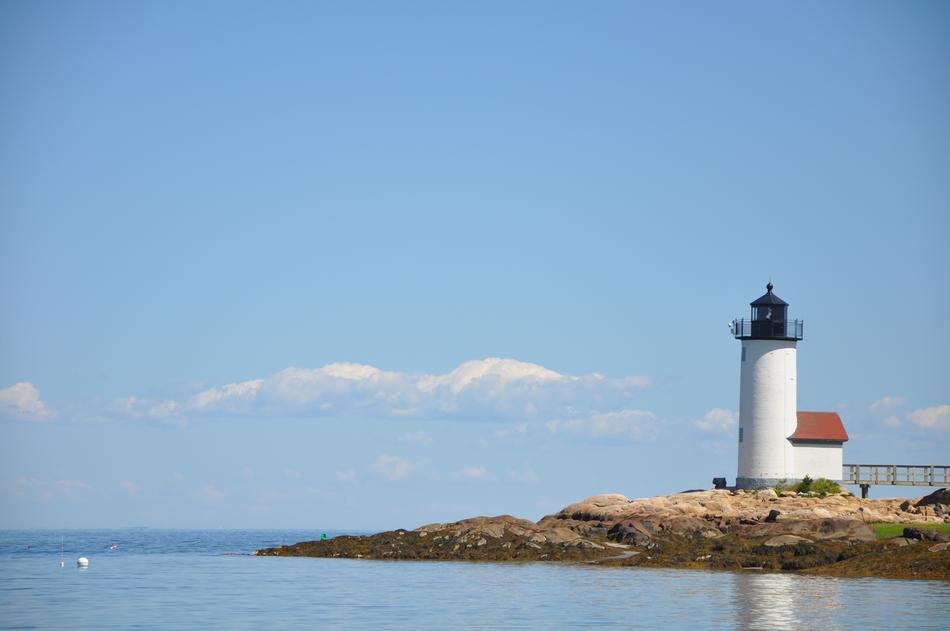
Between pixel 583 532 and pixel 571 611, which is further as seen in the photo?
pixel 583 532

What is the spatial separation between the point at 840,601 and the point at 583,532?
19.3 m

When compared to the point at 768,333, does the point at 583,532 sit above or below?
below

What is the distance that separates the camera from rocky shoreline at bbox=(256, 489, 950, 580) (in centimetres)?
4119

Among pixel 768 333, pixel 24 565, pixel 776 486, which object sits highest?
pixel 768 333

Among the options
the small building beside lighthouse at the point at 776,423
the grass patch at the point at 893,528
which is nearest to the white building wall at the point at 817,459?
the small building beside lighthouse at the point at 776,423

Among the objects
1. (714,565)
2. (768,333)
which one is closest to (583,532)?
(714,565)

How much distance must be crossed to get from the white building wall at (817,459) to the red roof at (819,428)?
0.34 m

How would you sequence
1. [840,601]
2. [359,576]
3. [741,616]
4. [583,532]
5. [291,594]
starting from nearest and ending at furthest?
[741,616], [840,601], [291,594], [359,576], [583,532]

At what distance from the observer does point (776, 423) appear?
186 ft

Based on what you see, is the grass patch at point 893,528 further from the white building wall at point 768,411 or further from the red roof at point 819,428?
the red roof at point 819,428

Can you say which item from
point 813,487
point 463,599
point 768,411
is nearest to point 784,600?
point 463,599

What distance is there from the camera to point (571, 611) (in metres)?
31.7

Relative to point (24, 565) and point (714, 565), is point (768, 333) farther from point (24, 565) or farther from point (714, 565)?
point (24, 565)

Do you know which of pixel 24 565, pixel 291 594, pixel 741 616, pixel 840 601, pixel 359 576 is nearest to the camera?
pixel 741 616
